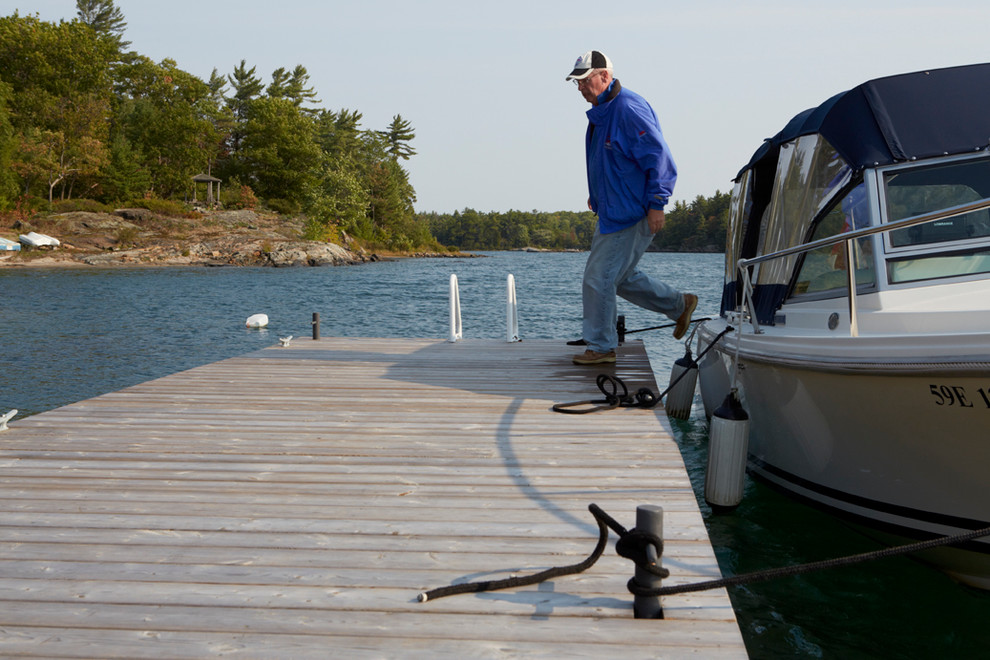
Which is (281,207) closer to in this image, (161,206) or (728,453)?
(161,206)

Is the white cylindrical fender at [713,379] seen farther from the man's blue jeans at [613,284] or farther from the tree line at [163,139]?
the tree line at [163,139]

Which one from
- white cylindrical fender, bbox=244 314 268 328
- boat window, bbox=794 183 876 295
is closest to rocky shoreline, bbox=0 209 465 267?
white cylindrical fender, bbox=244 314 268 328

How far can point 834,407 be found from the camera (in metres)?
4.27

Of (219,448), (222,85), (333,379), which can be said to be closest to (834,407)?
(219,448)

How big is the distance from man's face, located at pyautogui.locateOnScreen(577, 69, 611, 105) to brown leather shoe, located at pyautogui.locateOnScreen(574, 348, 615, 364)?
2.20 metres

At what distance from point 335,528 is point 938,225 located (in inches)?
155

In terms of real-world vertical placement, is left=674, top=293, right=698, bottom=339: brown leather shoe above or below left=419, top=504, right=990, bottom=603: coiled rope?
above

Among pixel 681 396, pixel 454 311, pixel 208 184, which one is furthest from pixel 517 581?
pixel 208 184

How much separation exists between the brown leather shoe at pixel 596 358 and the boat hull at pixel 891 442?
161 centimetres

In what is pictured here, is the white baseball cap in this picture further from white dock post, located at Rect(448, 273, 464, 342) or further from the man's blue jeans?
white dock post, located at Rect(448, 273, 464, 342)

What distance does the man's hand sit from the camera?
565cm

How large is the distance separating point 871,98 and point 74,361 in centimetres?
1503

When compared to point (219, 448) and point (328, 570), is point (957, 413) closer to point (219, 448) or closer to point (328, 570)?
point (328, 570)

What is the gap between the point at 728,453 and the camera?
15.2 feet
